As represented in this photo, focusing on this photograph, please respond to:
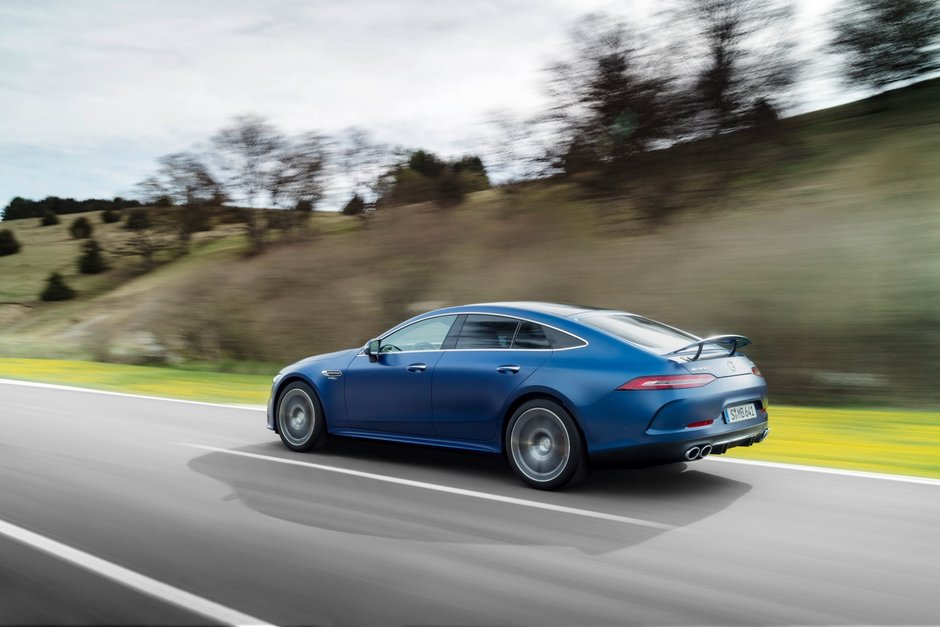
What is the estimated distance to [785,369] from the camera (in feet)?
42.4

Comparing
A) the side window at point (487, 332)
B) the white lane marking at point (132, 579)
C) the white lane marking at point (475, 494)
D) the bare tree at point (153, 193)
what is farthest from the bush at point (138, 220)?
the white lane marking at point (132, 579)

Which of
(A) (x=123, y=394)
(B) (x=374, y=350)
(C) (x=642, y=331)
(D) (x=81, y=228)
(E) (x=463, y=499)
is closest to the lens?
(E) (x=463, y=499)

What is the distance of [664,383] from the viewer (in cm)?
572

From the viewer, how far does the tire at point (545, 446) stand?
6.02 meters

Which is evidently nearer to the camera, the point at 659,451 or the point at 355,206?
the point at 659,451

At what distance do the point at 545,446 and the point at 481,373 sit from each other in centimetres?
80

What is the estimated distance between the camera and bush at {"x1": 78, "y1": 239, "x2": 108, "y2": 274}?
46987 mm

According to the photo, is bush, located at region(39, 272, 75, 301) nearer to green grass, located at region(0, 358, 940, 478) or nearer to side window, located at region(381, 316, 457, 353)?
green grass, located at region(0, 358, 940, 478)

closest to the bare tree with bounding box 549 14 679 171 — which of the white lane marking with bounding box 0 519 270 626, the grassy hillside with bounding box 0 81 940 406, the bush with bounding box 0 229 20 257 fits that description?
the grassy hillside with bounding box 0 81 940 406

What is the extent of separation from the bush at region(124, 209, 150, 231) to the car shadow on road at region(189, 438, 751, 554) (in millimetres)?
27836

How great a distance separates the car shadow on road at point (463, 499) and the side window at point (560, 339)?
1.11 m

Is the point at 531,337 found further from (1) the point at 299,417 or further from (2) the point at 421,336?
(1) the point at 299,417

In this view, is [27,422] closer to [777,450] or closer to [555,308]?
[555,308]

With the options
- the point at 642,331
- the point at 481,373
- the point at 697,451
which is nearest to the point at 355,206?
the point at 481,373
